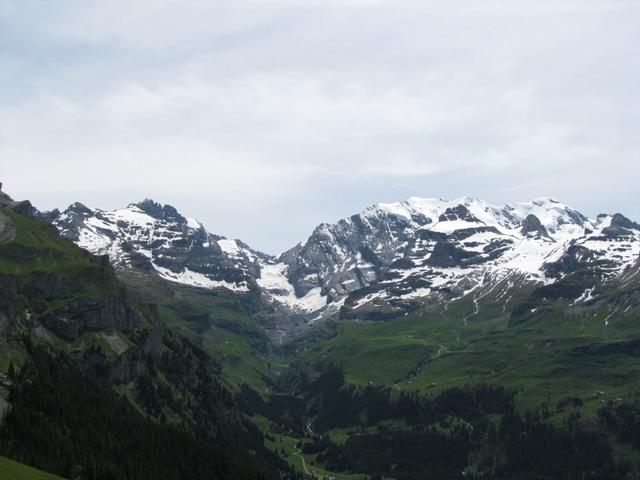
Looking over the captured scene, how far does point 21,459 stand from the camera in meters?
163

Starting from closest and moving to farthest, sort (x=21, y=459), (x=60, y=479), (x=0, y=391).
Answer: (x=60, y=479)
(x=21, y=459)
(x=0, y=391)

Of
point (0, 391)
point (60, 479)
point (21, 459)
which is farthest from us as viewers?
point (0, 391)

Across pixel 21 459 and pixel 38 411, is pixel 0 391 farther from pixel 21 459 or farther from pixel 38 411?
pixel 21 459

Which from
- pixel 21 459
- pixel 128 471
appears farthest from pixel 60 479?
pixel 128 471

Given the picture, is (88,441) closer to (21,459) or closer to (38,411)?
(38,411)

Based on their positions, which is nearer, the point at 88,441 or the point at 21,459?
the point at 21,459

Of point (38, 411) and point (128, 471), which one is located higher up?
point (38, 411)

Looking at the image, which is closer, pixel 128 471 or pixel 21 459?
pixel 21 459

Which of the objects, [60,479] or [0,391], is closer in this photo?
[60,479]

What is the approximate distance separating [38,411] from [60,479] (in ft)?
177

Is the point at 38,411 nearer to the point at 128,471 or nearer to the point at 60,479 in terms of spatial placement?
the point at 128,471

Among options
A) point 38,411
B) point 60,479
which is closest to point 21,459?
point 60,479

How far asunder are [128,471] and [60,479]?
155ft

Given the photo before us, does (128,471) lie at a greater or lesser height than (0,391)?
lesser
